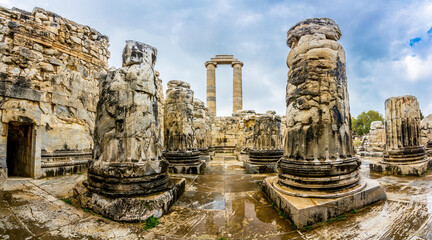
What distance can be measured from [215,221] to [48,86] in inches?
218

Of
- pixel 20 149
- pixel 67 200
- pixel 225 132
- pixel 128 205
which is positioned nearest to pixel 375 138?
pixel 225 132

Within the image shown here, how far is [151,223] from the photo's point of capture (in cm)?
219

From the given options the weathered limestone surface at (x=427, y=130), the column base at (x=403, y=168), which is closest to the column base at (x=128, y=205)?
the column base at (x=403, y=168)

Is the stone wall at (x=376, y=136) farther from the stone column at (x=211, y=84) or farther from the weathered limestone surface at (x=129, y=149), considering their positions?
the stone column at (x=211, y=84)

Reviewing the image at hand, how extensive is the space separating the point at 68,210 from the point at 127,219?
0.89 meters

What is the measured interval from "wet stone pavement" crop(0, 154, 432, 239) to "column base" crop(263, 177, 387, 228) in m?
0.07

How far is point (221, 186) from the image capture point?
13.0ft

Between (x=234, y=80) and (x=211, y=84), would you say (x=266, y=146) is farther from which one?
(x=234, y=80)

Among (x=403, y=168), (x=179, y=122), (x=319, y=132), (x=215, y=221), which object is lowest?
(x=215, y=221)

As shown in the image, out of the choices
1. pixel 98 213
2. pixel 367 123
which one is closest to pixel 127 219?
pixel 98 213

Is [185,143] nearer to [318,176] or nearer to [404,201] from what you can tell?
[318,176]

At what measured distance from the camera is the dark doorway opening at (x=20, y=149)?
471 cm

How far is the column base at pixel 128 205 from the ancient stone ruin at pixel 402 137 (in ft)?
19.2

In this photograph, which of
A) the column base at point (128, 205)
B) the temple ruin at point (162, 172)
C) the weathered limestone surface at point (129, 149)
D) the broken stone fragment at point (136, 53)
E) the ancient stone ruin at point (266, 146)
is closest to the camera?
the temple ruin at point (162, 172)
